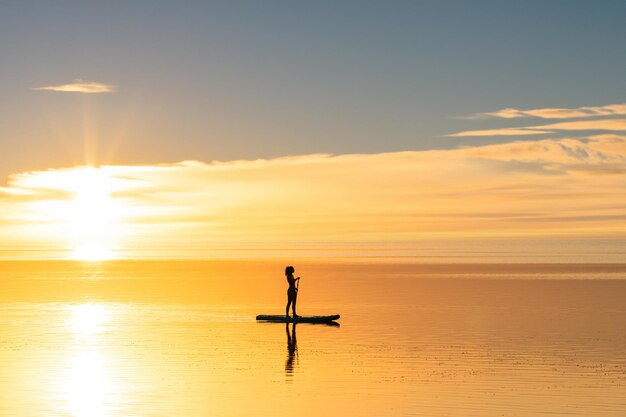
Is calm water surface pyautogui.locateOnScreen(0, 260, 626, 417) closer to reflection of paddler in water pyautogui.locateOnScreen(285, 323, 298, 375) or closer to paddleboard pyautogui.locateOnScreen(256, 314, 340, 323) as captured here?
reflection of paddler in water pyautogui.locateOnScreen(285, 323, 298, 375)

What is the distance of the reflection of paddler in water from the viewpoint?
3453 cm

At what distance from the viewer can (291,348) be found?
41000mm

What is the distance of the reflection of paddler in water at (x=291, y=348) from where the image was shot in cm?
3453

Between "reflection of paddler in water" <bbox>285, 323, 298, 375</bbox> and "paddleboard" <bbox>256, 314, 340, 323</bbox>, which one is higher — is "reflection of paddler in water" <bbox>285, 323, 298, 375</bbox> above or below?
below

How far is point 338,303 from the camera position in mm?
73562

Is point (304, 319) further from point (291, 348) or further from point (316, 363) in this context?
point (316, 363)

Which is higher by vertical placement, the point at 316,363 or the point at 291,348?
the point at 291,348

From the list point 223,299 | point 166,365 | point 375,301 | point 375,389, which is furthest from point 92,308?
point 375,389

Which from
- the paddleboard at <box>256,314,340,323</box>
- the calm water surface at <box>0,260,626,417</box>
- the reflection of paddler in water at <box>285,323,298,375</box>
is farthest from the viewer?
the paddleboard at <box>256,314,340,323</box>

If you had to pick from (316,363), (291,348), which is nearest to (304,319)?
(291,348)

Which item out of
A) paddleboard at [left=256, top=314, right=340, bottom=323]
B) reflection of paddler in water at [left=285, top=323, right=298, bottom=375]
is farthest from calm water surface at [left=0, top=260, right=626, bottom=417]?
paddleboard at [left=256, top=314, right=340, bottom=323]

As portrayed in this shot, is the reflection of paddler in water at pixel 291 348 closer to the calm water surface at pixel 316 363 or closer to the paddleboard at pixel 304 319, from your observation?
the calm water surface at pixel 316 363

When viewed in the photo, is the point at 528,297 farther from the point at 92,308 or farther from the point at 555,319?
the point at 92,308

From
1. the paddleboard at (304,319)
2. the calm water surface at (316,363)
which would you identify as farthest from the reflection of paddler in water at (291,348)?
the paddleboard at (304,319)
